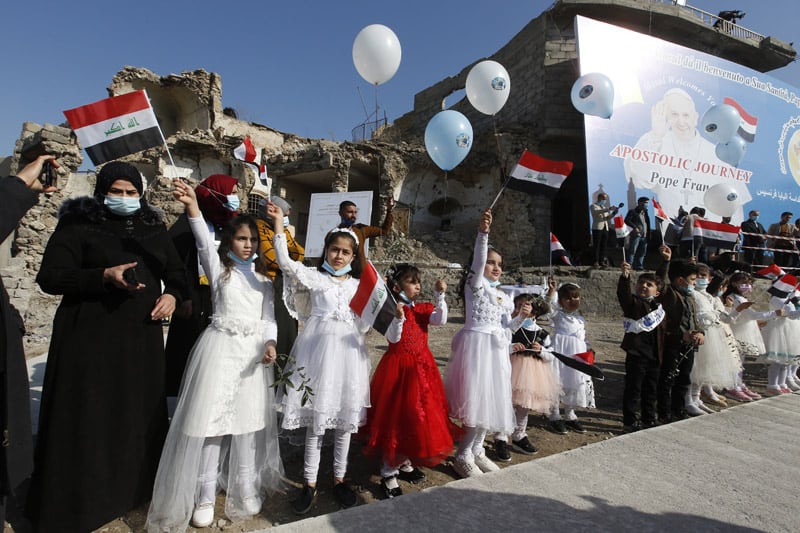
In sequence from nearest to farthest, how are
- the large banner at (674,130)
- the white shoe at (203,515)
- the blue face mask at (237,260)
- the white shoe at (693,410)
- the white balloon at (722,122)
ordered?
the white shoe at (203,515) < the blue face mask at (237,260) < the white shoe at (693,410) < the white balloon at (722,122) < the large banner at (674,130)

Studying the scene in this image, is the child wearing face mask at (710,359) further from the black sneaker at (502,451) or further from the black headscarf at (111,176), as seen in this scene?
the black headscarf at (111,176)

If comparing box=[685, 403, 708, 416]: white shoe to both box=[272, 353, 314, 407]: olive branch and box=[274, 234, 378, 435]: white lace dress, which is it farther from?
box=[272, 353, 314, 407]: olive branch

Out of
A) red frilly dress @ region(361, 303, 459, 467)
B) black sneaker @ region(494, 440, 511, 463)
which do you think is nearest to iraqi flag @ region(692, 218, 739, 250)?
black sneaker @ region(494, 440, 511, 463)

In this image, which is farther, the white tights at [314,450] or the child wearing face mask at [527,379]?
the child wearing face mask at [527,379]

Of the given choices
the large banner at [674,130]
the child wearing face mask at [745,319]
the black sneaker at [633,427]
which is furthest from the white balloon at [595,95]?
the black sneaker at [633,427]

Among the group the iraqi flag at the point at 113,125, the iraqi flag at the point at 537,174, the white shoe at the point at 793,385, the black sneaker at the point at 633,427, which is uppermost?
the iraqi flag at the point at 537,174

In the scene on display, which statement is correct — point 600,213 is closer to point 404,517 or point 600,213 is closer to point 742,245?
point 742,245

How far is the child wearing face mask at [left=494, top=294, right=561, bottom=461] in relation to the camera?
3449 mm

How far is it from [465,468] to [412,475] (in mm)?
379

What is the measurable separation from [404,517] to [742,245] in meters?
15.5

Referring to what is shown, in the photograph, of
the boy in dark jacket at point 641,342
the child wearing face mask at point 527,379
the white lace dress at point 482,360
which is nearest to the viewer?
the white lace dress at point 482,360

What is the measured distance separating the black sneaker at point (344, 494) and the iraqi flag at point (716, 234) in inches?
358

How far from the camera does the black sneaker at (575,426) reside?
402 centimetres

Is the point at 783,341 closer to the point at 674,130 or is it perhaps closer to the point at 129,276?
the point at 129,276
